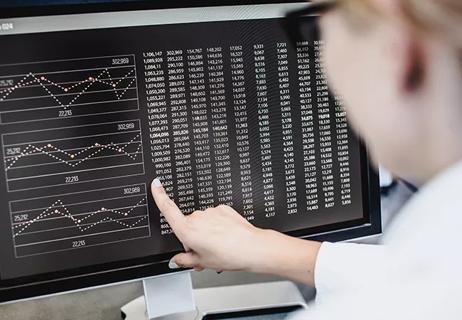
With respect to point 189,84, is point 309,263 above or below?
below

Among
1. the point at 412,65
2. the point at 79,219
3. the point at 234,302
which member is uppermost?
the point at 412,65

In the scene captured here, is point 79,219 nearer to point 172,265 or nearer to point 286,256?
point 172,265

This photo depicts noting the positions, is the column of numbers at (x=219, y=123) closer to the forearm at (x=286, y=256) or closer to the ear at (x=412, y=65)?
the forearm at (x=286, y=256)

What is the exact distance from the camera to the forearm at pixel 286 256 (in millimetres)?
848

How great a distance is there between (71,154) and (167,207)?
12cm

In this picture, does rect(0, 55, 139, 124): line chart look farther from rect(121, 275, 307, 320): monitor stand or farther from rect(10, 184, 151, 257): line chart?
rect(121, 275, 307, 320): monitor stand

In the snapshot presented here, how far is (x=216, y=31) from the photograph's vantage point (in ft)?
2.67

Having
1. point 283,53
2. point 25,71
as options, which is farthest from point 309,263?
point 25,71

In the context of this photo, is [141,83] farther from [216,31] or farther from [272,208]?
[272,208]

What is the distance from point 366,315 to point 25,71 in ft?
1.47

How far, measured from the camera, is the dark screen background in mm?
755

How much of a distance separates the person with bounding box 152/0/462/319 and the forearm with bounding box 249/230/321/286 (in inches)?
13.6

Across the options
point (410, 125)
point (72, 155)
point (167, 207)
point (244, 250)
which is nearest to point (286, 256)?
point (244, 250)

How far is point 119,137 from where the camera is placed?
2.59 ft
